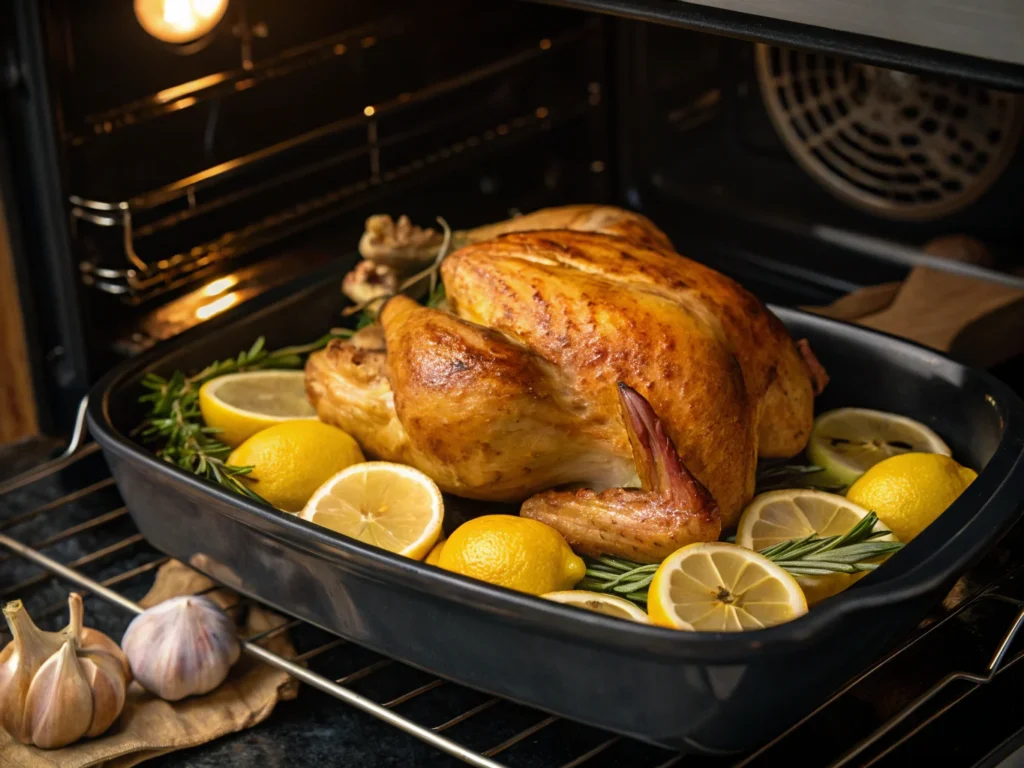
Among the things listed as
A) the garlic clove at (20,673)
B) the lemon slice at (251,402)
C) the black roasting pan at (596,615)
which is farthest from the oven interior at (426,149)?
the garlic clove at (20,673)

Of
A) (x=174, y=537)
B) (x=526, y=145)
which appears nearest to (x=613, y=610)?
(x=174, y=537)

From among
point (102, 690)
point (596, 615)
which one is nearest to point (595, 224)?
point (596, 615)

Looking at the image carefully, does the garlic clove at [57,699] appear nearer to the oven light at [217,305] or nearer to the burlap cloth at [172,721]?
the burlap cloth at [172,721]

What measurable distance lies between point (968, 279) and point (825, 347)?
0.29 metres

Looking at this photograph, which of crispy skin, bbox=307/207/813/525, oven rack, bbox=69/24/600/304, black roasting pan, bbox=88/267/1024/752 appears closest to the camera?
black roasting pan, bbox=88/267/1024/752

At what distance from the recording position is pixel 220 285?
1.83 metres

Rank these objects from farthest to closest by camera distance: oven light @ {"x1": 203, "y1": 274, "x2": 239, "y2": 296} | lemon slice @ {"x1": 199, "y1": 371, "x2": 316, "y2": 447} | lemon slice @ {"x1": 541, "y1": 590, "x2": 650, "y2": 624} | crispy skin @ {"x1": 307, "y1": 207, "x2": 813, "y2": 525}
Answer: oven light @ {"x1": 203, "y1": 274, "x2": 239, "y2": 296} < lemon slice @ {"x1": 199, "y1": 371, "x2": 316, "y2": 447} < crispy skin @ {"x1": 307, "y1": 207, "x2": 813, "y2": 525} < lemon slice @ {"x1": 541, "y1": 590, "x2": 650, "y2": 624}

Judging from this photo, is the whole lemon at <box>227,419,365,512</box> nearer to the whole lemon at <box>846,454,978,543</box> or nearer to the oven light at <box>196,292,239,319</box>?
the oven light at <box>196,292,239,319</box>

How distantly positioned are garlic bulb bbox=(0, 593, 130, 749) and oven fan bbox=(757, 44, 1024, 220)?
1239 millimetres

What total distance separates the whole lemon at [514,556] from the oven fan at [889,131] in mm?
873

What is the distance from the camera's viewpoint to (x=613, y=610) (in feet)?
4.02

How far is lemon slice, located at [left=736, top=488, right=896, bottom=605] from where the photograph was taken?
133 cm

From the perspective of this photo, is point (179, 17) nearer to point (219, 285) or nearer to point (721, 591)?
point (219, 285)

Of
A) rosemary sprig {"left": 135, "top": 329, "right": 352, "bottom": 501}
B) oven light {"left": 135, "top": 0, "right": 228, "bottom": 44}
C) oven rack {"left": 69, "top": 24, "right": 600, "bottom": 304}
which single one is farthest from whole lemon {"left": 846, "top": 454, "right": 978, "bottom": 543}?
oven light {"left": 135, "top": 0, "right": 228, "bottom": 44}
